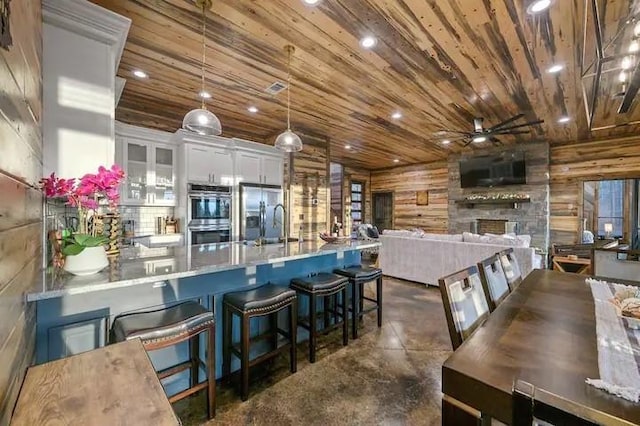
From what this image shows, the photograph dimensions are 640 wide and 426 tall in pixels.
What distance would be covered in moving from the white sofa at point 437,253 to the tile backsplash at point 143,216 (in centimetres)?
398

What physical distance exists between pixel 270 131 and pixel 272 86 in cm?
202

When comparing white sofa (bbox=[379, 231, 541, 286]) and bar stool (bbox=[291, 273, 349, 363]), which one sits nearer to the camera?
bar stool (bbox=[291, 273, 349, 363])

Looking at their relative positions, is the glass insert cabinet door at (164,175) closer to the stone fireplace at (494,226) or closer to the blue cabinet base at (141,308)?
the blue cabinet base at (141,308)

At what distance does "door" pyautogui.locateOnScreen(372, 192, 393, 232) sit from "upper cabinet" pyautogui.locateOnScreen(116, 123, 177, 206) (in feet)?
23.6

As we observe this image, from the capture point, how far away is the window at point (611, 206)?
293 inches

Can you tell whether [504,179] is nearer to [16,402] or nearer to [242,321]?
[242,321]

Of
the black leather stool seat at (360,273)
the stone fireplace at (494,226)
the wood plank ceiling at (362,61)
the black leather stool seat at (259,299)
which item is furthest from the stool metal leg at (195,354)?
the stone fireplace at (494,226)

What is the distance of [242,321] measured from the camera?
6.44ft

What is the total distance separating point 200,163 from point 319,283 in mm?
3037

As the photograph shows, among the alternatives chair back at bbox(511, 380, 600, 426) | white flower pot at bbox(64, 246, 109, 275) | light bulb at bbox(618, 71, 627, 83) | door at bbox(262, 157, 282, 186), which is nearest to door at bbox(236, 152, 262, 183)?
door at bbox(262, 157, 282, 186)

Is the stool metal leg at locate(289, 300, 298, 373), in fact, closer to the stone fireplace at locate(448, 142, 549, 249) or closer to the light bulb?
the light bulb

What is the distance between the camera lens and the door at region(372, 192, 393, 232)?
999 cm

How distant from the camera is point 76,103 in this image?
1854 mm

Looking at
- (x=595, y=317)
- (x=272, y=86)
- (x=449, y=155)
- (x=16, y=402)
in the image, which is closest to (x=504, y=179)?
(x=449, y=155)
